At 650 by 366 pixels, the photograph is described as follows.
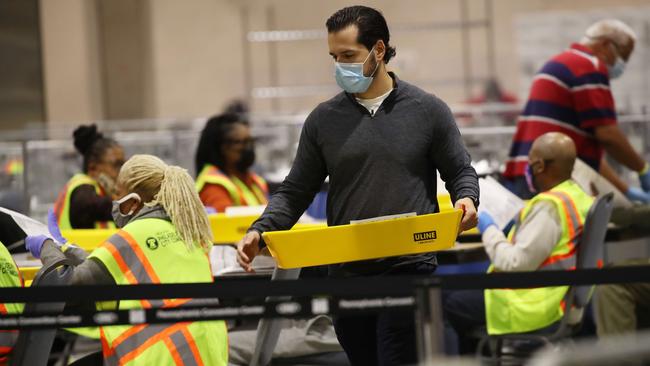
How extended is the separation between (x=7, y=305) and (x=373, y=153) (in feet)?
4.33

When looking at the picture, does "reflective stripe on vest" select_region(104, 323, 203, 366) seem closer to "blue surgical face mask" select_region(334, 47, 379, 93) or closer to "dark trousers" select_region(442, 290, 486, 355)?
"blue surgical face mask" select_region(334, 47, 379, 93)

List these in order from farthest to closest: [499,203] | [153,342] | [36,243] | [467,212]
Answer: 1. [499,203]
2. [36,243]
3. [153,342]
4. [467,212]

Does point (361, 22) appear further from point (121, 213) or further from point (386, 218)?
point (121, 213)

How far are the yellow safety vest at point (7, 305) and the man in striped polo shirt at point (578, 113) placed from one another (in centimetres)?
278

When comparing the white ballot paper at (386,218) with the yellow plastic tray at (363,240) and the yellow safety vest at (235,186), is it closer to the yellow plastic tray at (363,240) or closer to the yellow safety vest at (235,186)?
the yellow plastic tray at (363,240)

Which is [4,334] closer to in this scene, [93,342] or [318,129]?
[318,129]

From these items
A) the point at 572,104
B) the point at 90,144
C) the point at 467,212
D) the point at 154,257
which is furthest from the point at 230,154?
the point at 467,212

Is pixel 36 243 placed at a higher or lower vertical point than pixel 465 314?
higher

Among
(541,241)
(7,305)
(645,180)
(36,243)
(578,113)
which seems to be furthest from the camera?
(645,180)

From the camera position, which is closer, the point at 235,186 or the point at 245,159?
the point at 235,186

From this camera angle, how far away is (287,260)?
323cm

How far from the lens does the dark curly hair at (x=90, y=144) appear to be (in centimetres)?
601

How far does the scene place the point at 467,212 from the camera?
316 cm

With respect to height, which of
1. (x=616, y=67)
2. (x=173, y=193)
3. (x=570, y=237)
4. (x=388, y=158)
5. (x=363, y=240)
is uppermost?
(x=616, y=67)
